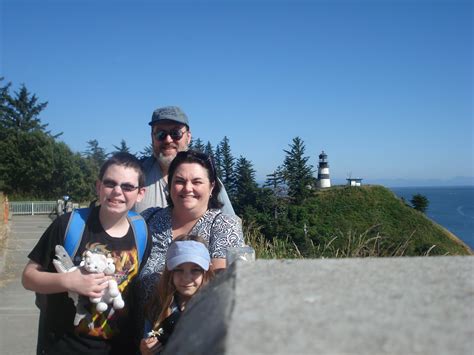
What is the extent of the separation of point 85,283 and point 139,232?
17.7 inches

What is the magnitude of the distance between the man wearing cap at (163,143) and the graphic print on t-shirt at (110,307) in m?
1.05

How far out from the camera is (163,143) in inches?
145

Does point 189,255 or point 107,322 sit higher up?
point 189,255

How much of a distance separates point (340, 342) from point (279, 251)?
18.3ft

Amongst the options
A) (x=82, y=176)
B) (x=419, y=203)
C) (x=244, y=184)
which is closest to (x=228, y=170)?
(x=244, y=184)

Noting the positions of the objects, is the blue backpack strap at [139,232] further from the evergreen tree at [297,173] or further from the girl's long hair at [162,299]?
the evergreen tree at [297,173]

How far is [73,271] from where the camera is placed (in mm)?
2299

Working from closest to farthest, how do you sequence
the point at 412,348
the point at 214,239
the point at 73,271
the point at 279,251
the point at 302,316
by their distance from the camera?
the point at 412,348 → the point at 302,316 → the point at 73,271 → the point at 214,239 → the point at 279,251

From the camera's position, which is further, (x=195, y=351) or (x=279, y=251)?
(x=279, y=251)

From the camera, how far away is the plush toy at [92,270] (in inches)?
91.2

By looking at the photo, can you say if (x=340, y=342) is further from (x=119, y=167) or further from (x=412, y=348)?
(x=119, y=167)

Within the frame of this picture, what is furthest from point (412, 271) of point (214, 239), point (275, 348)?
point (214, 239)

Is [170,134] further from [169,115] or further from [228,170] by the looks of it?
[228,170]

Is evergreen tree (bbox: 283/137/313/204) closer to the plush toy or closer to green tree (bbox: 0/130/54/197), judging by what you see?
green tree (bbox: 0/130/54/197)
